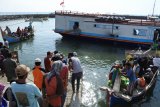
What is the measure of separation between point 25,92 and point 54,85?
1.54 m

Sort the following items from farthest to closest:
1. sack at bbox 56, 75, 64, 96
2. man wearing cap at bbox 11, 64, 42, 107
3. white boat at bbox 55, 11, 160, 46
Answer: white boat at bbox 55, 11, 160, 46 → sack at bbox 56, 75, 64, 96 → man wearing cap at bbox 11, 64, 42, 107

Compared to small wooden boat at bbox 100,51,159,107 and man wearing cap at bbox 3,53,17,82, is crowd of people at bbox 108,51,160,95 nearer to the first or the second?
small wooden boat at bbox 100,51,159,107

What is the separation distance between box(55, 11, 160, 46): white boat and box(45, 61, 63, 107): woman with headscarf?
24467 mm

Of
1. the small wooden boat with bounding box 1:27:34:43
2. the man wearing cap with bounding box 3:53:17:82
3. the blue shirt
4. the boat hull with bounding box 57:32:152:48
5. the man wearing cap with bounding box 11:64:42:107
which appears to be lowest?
the boat hull with bounding box 57:32:152:48

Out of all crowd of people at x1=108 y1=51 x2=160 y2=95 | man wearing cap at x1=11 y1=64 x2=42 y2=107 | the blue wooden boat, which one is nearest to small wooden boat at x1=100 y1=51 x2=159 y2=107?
crowd of people at x1=108 y1=51 x2=160 y2=95

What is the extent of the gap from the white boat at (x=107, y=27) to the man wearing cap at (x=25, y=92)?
85.5 ft

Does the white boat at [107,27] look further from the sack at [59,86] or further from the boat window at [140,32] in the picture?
the sack at [59,86]

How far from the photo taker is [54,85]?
20.8ft

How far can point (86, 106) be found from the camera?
1139cm

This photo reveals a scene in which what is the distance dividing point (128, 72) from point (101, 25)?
71.6ft

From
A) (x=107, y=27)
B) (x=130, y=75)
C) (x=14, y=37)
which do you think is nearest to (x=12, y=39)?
(x=14, y=37)

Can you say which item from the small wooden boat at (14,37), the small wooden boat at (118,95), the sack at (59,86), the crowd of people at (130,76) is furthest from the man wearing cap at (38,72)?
the small wooden boat at (14,37)

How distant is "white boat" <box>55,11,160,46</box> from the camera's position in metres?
29.8

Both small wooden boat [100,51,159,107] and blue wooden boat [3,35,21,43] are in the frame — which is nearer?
small wooden boat [100,51,159,107]
